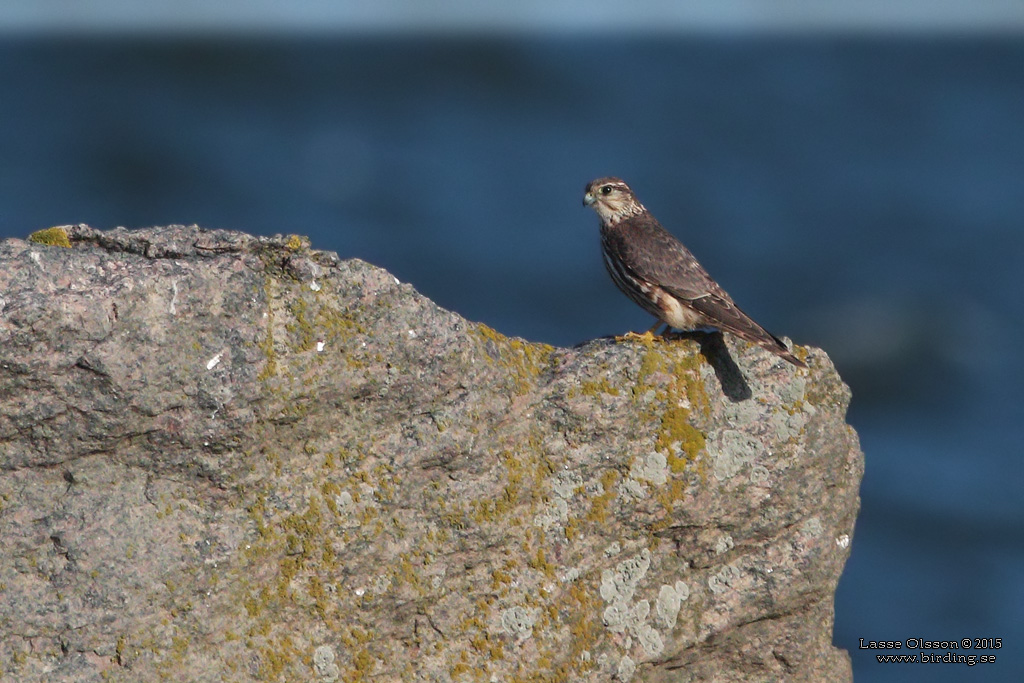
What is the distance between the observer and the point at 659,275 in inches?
266

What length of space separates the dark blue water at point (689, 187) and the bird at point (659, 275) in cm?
763

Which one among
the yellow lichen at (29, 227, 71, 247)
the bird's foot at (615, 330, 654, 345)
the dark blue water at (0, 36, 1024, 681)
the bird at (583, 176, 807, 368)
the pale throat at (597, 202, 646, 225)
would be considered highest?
the dark blue water at (0, 36, 1024, 681)

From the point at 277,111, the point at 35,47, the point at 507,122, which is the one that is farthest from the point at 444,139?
the point at 35,47

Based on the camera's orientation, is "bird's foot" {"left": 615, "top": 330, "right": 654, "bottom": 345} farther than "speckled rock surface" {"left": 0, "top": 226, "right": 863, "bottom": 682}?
Yes

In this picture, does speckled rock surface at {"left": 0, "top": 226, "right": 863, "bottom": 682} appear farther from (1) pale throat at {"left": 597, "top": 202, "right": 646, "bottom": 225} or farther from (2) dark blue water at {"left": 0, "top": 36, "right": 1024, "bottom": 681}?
(2) dark blue water at {"left": 0, "top": 36, "right": 1024, "bottom": 681}

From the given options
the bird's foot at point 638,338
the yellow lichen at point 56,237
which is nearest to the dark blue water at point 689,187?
the bird's foot at point 638,338

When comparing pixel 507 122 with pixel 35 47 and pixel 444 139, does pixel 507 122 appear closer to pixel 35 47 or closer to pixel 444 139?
pixel 444 139

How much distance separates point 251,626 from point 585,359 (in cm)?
176

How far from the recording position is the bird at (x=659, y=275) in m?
5.88

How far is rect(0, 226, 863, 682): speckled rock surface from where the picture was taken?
417 cm

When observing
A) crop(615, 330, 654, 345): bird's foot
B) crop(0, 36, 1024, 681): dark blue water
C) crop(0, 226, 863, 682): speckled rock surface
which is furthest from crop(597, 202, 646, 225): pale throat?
crop(0, 36, 1024, 681): dark blue water

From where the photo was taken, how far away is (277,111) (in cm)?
3916

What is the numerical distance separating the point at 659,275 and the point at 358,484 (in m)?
2.83

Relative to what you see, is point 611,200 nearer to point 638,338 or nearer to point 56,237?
point 638,338
